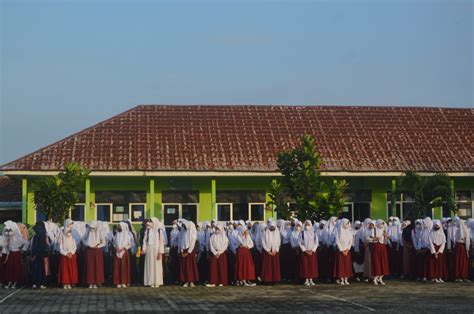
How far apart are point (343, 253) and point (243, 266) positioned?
2.35m

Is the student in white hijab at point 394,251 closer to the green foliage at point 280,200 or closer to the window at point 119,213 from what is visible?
the green foliage at point 280,200

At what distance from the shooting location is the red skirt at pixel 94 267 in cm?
1888

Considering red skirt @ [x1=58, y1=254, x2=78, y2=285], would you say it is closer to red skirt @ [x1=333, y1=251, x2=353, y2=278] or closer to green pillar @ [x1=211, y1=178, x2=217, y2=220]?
red skirt @ [x1=333, y1=251, x2=353, y2=278]

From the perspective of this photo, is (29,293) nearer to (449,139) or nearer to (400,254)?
(400,254)

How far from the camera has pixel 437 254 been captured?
19531mm

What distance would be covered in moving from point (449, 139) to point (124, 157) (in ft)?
43.2

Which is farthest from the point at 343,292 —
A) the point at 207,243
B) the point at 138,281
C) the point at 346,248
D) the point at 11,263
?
the point at 11,263

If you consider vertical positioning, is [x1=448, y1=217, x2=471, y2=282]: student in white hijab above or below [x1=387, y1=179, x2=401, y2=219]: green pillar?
below

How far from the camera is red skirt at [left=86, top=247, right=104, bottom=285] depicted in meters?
18.9

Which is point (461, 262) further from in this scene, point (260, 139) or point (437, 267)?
point (260, 139)

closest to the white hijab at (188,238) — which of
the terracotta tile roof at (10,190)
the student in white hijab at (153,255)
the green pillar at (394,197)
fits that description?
the student in white hijab at (153,255)

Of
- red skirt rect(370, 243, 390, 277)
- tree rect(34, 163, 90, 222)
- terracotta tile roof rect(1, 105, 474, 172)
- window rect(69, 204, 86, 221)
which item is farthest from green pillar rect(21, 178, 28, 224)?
red skirt rect(370, 243, 390, 277)

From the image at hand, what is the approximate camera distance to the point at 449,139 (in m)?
33.3

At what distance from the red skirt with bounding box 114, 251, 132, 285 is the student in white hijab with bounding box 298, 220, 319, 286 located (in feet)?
13.3
